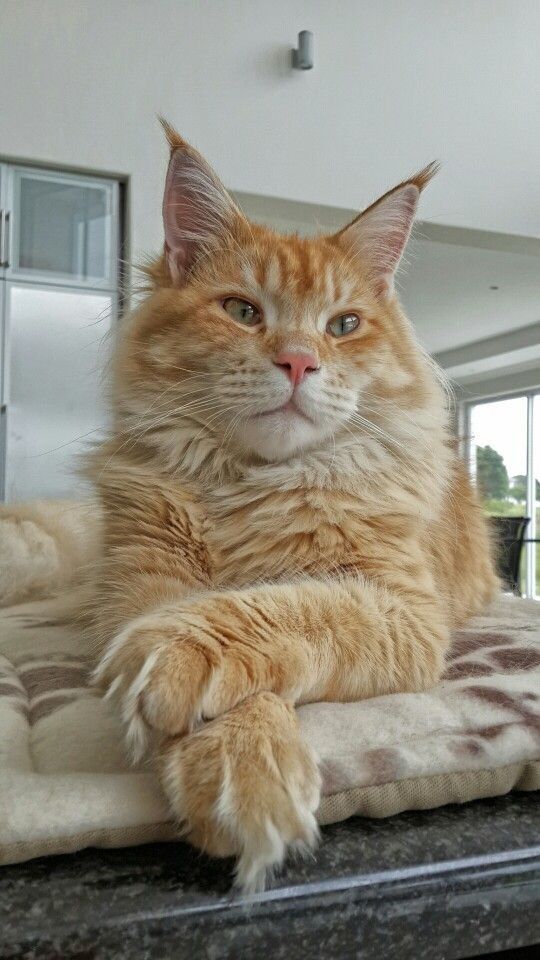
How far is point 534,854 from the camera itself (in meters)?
0.75

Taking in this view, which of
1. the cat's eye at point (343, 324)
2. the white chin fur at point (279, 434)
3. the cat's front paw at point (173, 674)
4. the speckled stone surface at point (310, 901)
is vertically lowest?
the speckled stone surface at point (310, 901)

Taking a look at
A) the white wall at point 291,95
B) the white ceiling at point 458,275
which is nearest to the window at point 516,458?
the white ceiling at point 458,275

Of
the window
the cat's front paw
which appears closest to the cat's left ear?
the cat's front paw

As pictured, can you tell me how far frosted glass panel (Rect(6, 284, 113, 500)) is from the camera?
4.67 m

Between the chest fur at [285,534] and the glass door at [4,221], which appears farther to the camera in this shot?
the glass door at [4,221]

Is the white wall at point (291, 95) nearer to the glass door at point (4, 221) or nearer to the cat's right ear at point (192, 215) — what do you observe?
the glass door at point (4, 221)

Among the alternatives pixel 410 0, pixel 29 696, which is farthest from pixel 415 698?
pixel 410 0

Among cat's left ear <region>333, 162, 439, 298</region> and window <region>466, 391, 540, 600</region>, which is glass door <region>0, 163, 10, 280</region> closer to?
cat's left ear <region>333, 162, 439, 298</region>

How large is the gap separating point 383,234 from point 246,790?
3.51 feet

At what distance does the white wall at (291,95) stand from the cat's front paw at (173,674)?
435 centimetres

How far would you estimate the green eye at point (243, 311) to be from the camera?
1.28m

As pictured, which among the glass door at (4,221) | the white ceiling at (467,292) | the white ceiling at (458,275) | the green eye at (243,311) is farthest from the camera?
the white ceiling at (467,292)

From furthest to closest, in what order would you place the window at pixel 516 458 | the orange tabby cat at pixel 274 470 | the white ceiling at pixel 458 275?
the window at pixel 516 458 < the white ceiling at pixel 458 275 < the orange tabby cat at pixel 274 470

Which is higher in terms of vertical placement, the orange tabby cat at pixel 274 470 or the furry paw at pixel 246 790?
the orange tabby cat at pixel 274 470
